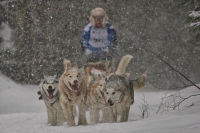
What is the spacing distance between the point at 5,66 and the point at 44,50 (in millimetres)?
2378

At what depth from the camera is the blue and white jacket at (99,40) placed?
19.1 feet

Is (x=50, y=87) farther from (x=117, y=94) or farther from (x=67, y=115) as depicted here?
(x=117, y=94)

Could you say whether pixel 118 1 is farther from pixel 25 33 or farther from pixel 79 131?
pixel 79 131

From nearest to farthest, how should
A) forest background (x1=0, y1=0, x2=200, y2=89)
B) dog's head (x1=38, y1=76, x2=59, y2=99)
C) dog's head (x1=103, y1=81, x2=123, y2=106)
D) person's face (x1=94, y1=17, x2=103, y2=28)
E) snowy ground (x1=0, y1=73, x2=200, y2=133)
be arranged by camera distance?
snowy ground (x1=0, y1=73, x2=200, y2=133) < dog's head (x1=103, y1=81, x2=123, y2=106) < dog's head (x1=38, y1=76, x2=59, y2=99) < person's face (x1=94, y1=17, x2=103, y2=28) < forest background (x1=0, y1=0, x2=200, y2=89)

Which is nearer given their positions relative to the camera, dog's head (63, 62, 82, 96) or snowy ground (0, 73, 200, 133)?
snowy ground (0, 73, 200, 133)

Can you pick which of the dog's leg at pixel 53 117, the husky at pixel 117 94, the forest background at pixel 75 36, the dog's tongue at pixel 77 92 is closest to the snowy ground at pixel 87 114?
the dog's leg at pixel 53 117

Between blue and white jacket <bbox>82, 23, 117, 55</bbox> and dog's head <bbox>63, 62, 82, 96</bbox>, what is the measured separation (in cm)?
195

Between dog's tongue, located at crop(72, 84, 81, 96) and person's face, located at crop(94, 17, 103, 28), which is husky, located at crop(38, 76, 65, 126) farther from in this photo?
person's face, located at crop(94, 17, 103, 28)

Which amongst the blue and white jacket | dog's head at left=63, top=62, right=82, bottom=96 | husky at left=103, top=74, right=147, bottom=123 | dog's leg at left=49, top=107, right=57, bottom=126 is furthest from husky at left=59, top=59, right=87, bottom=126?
the blue and white jacket

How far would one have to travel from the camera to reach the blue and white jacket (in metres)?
5.83

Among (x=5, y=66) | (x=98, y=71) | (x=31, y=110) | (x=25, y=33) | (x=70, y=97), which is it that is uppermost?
(x=25, y=33)

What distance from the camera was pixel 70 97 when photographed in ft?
12.7

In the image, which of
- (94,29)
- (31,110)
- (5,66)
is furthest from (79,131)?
(5,66)

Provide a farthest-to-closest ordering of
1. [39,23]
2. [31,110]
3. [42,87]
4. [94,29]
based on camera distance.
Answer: [39,23] < [31,110] < [94,29] < [42,87]
